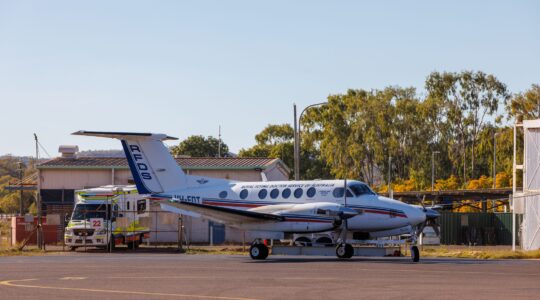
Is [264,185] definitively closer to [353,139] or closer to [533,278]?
[533,278]

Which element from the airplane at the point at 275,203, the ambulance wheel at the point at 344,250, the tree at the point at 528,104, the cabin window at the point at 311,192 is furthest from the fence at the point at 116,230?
the tree at the point at 528,104

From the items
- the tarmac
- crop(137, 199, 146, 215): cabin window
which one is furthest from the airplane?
crop(137, 199, 146, 215): cabin window

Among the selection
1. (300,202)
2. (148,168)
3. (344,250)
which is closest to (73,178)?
(148,168)

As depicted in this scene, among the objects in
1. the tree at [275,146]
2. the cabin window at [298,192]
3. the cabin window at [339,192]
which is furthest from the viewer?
the tree at [275,146]

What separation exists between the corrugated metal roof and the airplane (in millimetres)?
18758

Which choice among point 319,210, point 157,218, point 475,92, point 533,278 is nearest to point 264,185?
point 319,210

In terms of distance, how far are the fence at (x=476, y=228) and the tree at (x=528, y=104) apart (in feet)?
99.9

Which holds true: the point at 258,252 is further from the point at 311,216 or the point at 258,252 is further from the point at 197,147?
the point at 197,147

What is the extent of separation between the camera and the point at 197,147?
137000mm

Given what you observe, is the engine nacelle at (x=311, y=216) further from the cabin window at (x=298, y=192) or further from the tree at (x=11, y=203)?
the tree at (x=11, y=203)

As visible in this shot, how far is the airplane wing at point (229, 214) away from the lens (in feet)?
113

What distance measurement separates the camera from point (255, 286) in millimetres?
21594

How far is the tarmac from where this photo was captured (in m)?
19.6

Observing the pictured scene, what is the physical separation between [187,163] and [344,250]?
26.8 m
